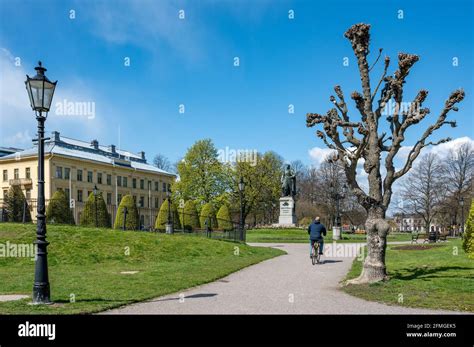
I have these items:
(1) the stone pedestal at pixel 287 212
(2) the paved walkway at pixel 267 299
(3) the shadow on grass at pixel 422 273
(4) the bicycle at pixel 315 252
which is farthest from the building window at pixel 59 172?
(3) the shadow on grass at pixel 422 273

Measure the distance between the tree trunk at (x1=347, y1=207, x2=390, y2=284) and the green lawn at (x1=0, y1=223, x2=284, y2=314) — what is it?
4.45 metres

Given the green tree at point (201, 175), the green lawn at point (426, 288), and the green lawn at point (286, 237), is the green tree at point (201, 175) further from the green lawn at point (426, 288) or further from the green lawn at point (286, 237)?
the green lawn at point (426, 288)

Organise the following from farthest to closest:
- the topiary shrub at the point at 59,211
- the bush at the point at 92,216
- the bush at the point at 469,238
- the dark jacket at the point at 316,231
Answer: the bush at the point at 92,216, the topiary shrub at the point at 59,211, the dark jacket at the point at 316,231, the bush at the point at 469,238

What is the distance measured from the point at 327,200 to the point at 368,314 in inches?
Answer: 2456

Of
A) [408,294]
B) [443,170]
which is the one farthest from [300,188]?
[408,294]

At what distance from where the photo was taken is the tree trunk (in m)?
11.4

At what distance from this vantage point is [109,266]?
51.3 feet

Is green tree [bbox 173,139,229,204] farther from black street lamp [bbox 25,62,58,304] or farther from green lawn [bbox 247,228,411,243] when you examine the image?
black street lamp [bbox 25,62,58,304]

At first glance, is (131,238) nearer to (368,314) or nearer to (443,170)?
(368,314)

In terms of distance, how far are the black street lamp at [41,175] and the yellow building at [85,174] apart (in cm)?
4560

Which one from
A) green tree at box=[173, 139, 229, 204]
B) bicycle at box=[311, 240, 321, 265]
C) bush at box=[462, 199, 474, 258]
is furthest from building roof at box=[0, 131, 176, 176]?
bush at box=[462, 199, 474, 258]

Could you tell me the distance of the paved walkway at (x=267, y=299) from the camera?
28.0ft

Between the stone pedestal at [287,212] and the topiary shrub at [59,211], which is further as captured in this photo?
the stone pedestal at [287,212]
